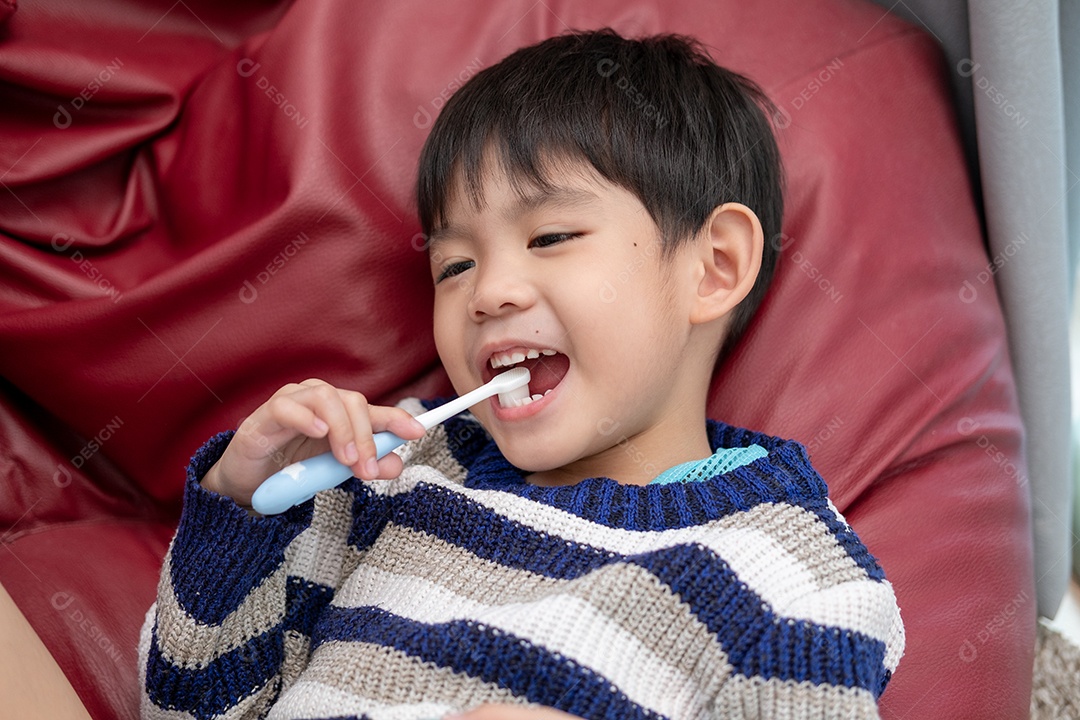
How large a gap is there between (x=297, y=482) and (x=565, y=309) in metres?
0.27

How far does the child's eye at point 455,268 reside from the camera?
92cm

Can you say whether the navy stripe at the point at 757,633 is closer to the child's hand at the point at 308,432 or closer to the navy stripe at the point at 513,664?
the navy stripe at the point at 513,664

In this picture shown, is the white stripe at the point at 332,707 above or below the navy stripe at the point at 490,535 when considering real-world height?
below

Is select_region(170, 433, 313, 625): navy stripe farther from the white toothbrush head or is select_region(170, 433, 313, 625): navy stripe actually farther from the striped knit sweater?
the white toothbrush head

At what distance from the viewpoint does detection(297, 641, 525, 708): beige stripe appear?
2.46 feet

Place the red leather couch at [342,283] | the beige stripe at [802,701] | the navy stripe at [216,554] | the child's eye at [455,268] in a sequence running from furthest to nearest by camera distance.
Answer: the red leather couch at [342,283] < the child's eye at [455,268] < the navy stripe at [216,554] < the beige stripe at [802,701]

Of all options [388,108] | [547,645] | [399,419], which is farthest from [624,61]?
[547,645]

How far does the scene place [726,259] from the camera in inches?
38.0

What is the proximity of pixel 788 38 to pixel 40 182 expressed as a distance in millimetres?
898

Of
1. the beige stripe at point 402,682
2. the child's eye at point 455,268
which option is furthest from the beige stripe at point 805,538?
the child's eye at point 455,268

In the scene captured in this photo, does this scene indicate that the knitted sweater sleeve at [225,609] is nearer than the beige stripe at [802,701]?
No

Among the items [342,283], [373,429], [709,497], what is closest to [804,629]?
[709,497]

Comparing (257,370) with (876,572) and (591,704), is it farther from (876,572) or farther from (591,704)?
(876,572)

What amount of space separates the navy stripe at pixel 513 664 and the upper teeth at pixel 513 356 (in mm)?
242
